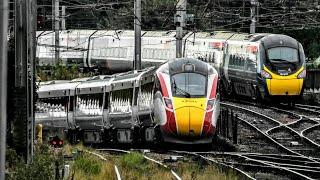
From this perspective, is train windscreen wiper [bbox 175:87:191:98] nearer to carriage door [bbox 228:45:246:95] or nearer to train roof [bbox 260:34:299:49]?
train roof [bbox 260:34:299:49]

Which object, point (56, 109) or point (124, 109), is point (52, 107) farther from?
point (124, 109)

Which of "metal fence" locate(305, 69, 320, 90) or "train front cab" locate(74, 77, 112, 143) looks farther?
"metal fence" locate(305, 69, 320, 90)

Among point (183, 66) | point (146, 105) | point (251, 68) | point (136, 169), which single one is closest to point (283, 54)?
point (251, 68)

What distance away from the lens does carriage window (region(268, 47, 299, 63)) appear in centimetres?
3341

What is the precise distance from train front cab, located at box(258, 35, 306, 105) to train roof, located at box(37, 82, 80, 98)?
9.55m

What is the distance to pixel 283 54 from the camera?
110 ft

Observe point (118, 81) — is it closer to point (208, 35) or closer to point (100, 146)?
point (100, 146)

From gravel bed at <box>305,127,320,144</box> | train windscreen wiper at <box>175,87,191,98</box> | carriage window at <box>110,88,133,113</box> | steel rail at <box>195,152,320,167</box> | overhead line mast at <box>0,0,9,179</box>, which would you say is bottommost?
gravel bed at <box>305,127,320,144</box>

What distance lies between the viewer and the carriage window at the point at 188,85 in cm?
2194

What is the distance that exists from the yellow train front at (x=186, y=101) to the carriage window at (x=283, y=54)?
11.4m

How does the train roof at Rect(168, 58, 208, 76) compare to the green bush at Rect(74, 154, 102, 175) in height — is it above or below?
above

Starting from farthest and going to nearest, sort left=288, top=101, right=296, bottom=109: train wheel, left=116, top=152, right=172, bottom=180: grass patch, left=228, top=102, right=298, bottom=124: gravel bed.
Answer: left=288, top=101, right=296, bottom=109: train wheel
left=228, top=102, right=298, bottom=124: gravel bed
left=116, top=152, right=172, bottom=180: grass patch

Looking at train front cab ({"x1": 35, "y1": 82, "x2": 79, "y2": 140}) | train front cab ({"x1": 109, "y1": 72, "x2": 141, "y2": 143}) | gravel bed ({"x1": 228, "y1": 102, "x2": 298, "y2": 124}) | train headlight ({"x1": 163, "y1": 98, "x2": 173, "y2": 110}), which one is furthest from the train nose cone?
gravel bed ({"x1": 228, "y1": 102, "x2": 298, "y2": 124})

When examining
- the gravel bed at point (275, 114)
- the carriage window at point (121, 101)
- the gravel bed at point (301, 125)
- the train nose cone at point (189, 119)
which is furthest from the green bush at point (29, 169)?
the gravel bed at point (275, 114)
